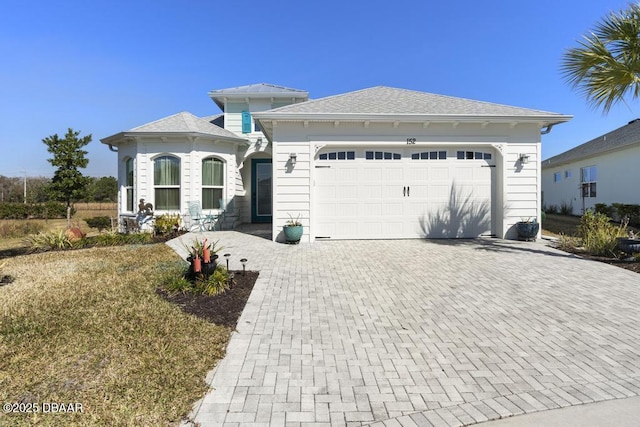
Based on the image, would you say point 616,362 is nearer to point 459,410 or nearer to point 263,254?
point 459,410

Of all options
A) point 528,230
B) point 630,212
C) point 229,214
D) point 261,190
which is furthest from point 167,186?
point 630,212

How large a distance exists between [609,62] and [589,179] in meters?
15.1

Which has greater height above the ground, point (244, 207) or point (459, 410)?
point (244, 207)

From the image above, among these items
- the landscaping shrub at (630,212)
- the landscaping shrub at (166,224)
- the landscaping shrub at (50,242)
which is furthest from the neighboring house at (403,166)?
the landscaping shrub at (630,212)

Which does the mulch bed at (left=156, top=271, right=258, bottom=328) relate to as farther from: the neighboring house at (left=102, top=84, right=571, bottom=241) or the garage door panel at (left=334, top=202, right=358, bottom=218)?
the garage door panel at (left=334, top=202, right=358, bottom=218)

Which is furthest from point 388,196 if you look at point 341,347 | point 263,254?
point 341,347

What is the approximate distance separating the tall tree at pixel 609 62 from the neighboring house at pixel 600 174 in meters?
7.07

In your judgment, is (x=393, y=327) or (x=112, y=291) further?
(x=112, y=291)

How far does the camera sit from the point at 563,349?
337 cm

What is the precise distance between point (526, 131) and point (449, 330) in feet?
28.1

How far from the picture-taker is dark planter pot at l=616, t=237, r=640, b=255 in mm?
7223

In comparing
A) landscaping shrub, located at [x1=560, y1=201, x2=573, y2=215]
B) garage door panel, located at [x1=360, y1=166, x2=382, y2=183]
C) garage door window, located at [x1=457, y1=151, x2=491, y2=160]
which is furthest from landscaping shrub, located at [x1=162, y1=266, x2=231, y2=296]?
landscaping shrub, located at [x1=560, y1=201, x2=573, y2=215]

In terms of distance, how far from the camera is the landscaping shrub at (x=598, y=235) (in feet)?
25.6

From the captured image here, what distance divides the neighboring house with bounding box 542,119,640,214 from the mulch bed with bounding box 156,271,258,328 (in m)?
13.7
